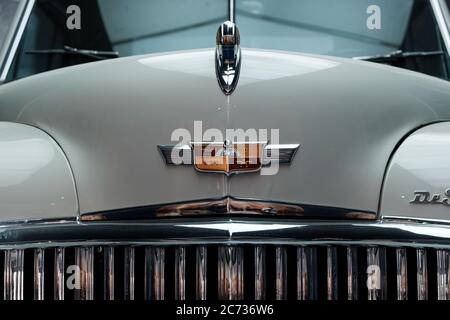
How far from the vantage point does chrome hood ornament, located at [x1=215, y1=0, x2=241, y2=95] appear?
2.25 m

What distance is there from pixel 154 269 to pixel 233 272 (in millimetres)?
170

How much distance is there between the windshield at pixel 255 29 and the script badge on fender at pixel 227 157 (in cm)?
87

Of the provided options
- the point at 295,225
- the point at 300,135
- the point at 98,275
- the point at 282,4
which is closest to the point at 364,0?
the point at 282,4

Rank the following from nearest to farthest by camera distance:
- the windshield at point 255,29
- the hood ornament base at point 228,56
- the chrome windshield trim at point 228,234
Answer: the chrome windshield trim at point 228,234
the hood ornament base at point 228,56
the windshield at point 255,29

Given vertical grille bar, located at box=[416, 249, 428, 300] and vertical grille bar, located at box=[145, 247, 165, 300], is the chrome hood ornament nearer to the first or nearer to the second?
vertical grille bar, located at box=[145, 247, 165, 300]

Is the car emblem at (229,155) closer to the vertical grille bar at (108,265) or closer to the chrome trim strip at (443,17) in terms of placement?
the vertical grille bar at (108,265)

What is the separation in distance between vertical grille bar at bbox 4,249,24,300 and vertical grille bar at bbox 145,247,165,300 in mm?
269

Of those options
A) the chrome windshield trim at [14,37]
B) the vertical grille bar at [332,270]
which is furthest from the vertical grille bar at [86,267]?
the chrome windshield trim at [14,37]

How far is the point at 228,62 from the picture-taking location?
228 cm

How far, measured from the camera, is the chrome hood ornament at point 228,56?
2.25 m

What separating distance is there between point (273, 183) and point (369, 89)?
40cm

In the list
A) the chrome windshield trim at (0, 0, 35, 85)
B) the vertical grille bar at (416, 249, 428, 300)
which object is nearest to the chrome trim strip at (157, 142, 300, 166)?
the vertical grille bar at (416, 249, 428, 300)

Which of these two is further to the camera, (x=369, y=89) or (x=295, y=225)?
(x=369, y=89)
